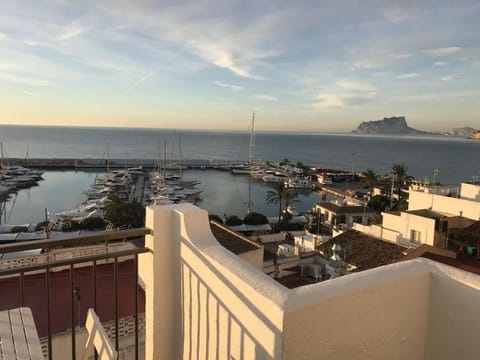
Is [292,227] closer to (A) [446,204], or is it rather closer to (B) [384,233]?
(B) [384,233]

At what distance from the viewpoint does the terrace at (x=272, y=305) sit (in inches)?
69.1

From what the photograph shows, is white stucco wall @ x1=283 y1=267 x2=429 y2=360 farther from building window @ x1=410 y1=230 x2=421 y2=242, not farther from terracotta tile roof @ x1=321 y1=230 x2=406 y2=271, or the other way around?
building window @ x1=410 y1=230 x2=421 y2=242

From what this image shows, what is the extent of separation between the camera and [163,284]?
2770 millimetres

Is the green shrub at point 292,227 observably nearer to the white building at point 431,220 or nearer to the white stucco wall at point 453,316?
the white building at point 431,220

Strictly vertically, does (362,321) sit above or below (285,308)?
below

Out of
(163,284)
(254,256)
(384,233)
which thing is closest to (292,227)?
(384,233)

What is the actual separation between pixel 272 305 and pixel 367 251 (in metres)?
15.5

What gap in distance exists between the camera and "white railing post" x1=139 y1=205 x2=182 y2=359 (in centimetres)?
270

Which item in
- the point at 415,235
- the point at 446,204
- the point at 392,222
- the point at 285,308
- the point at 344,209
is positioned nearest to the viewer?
the point at 285,308

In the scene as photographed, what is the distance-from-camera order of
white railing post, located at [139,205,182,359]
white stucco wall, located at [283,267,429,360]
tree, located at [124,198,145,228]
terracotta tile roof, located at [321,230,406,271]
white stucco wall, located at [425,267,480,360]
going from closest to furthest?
1. white stucco wall, located at [283,267,429,360]
2. white stucco wall, located at [425,267,480,360]
3. white railing post, located at [139,205,182,359]
4. terracotta tile roof, located at [321,230,406,271]
5. tree, located at [124,198,145,228]

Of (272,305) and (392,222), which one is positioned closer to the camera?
(272,305)

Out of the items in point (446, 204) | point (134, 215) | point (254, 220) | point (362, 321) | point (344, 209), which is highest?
point (362, 321)

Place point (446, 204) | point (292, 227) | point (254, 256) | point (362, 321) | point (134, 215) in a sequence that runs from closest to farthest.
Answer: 1. point (362, 321)
2. point (254, 256)
3. point (446, 204)
4. point (134, 215)
5. point (292, 227)

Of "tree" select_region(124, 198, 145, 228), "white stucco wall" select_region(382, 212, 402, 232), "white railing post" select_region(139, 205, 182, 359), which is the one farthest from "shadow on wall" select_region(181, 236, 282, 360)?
"tree" select_region(124, 198, 145, 228)
